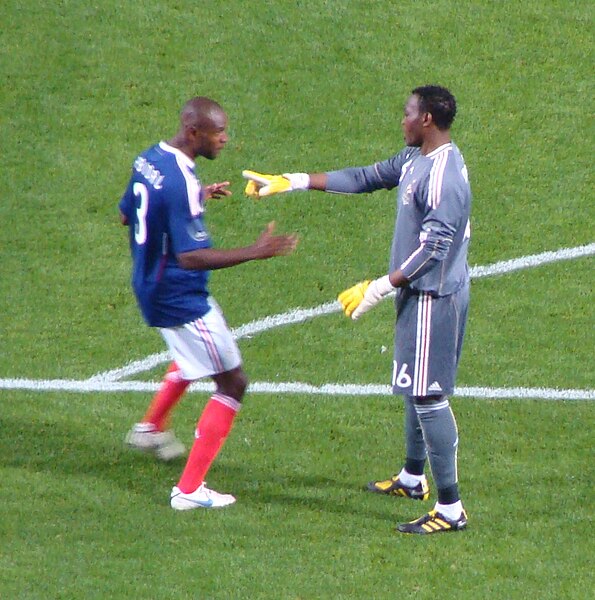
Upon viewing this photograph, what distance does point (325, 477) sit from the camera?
251 inches

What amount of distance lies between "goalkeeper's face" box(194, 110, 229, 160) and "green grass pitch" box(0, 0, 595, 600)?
168 centimetres

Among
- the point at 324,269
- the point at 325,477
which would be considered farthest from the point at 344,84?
the point at 325,477

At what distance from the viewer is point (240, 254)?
222 inches

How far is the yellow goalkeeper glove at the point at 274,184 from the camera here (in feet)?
19.9

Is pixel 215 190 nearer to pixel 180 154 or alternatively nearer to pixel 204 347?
pixel 180 154

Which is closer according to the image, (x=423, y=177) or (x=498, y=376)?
(x=423, y=177)

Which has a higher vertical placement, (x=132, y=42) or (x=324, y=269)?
(x=132, y=42)

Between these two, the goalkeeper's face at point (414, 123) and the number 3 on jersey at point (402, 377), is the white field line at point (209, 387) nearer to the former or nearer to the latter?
the number 3 on jersey at point (402, 377)

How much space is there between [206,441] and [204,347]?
45cm

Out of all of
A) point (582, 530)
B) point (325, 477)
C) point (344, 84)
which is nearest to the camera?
point (582, 530)

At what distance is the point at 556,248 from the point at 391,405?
234cm

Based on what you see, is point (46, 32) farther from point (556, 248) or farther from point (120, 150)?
point (556, 248)

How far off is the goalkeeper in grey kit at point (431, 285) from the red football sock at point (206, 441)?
826 mm

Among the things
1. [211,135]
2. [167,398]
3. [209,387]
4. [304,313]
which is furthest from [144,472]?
[304,313]
